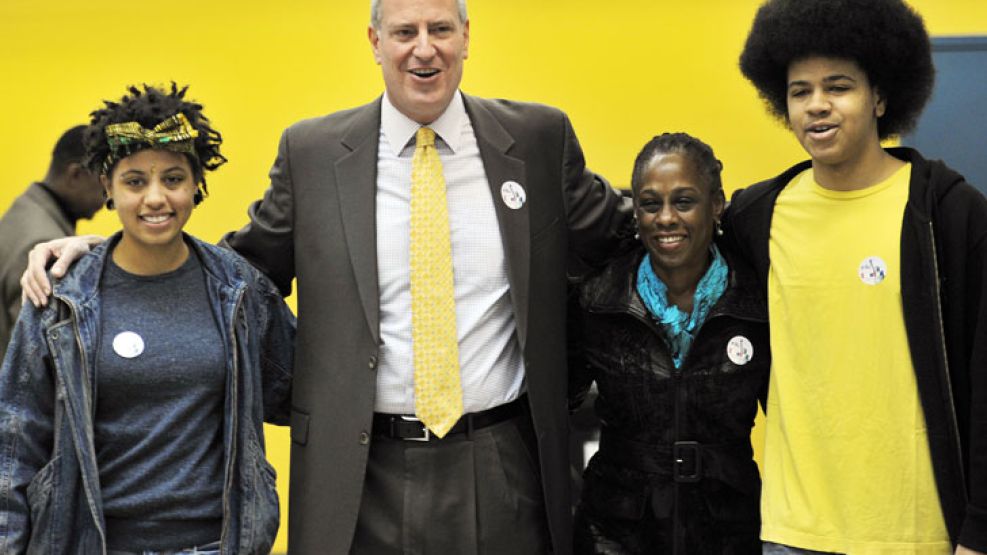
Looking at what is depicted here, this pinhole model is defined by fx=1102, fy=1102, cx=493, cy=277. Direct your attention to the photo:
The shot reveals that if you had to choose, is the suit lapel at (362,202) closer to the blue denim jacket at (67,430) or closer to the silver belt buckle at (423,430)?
the silver belt buckle at (423,430)

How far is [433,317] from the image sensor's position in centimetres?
258

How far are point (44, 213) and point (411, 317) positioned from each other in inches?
76.3

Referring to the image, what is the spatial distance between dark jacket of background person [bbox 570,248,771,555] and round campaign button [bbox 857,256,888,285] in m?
0.29

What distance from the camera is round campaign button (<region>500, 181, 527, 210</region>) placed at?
8.83ft

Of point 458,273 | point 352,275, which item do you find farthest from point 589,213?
point 352,275

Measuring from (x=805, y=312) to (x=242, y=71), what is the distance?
314 centimetres

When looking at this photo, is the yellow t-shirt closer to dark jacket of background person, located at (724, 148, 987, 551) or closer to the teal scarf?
dark jacket of background person, located at (724, 148, 987, 551)

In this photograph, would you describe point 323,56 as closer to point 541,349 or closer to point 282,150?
point 282,150

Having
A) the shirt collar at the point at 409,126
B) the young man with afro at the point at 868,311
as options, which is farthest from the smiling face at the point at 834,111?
the shirt collar at the point at 409,126

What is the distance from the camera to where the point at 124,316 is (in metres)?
2.38

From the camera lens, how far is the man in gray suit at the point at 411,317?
2607mm

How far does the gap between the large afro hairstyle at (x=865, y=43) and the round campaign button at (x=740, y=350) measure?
60 centimetres

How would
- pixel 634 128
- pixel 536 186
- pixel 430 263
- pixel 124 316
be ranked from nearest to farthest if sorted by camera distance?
pixel 124 316 → pixel 430 263 → pixel 536 186 → pixel 634 128

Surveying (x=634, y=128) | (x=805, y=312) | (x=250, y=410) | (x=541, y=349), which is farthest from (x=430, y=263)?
(x=634, y=128)
